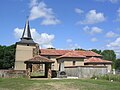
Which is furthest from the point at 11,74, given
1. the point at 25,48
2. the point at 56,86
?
the point at 25,48

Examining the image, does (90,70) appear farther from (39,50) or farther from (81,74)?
(39,50)

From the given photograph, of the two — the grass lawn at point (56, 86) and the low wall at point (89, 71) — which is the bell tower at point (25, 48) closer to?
the low wall at point (89, 71)

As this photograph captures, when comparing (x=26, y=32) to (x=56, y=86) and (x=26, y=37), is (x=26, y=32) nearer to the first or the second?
(x=26, y=37)

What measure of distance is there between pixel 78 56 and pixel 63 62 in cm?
374

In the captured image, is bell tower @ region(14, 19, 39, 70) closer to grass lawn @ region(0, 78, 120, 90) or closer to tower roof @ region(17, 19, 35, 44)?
tower roof @ region(17, 19, 35, 44)

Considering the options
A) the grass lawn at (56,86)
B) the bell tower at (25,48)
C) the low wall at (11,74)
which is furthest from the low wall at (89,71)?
the bell tower at (25,48)

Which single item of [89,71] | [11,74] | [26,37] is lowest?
[11,74]

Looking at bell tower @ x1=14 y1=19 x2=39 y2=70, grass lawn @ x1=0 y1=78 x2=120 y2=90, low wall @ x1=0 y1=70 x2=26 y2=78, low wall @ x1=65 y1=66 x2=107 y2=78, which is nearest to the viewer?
grass lawn @ x1=0 y1=78 x2=120 y2=90

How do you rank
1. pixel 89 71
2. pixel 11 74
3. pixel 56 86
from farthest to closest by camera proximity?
pixel 89 71 < pixel 11 74 < pixel 56 86

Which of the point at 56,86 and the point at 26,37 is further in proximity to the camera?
Result: the point at 26,37

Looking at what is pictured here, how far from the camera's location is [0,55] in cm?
8762

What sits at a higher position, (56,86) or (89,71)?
(89,71)

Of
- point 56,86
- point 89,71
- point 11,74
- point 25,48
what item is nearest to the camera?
point 56,86

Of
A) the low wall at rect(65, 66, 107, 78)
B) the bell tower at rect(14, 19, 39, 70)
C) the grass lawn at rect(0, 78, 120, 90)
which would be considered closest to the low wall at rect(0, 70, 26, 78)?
the low wall at rect(65, 66, 107, 78)
